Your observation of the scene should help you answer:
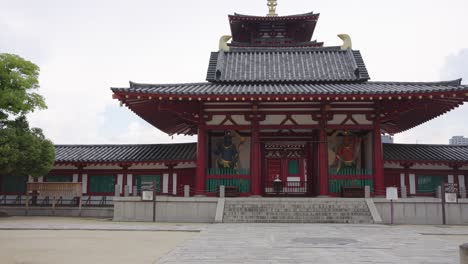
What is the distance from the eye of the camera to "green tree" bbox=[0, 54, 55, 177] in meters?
19.8

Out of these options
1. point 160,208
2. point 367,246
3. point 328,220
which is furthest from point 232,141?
point 367,246

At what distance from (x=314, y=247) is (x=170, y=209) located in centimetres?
938

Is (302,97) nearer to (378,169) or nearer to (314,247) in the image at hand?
(378,169)

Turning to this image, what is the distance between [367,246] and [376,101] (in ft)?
36.4

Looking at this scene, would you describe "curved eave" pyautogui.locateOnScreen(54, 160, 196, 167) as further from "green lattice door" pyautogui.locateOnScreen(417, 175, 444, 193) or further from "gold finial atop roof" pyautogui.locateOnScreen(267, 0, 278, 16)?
"gold finial atop roof" pyautogui.locateOnScreen(267, 0, 278, 16)

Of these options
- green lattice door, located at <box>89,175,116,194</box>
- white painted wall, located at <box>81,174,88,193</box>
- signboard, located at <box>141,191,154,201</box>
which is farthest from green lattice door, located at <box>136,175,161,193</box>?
signboard, located at <box>141,191,154,201</box>

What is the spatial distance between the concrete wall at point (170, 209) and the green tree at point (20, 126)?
5.74m

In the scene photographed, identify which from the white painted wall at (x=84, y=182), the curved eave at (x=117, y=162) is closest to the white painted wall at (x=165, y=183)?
the curved eave at (x=117, y=162)

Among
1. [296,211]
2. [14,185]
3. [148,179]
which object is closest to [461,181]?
[296,211]

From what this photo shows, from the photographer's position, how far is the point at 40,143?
21.1 metres

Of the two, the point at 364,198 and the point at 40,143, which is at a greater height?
the point at 40,143

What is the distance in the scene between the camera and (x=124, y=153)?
24547 millimetres

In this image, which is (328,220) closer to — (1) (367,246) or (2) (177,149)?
(1) (367,246)

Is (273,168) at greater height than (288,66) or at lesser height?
lesser
